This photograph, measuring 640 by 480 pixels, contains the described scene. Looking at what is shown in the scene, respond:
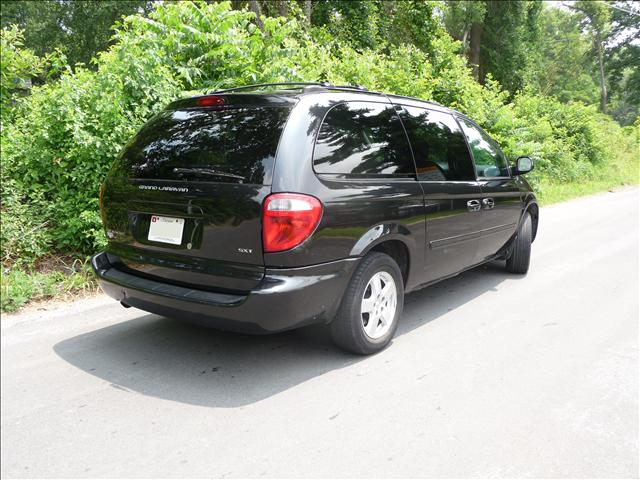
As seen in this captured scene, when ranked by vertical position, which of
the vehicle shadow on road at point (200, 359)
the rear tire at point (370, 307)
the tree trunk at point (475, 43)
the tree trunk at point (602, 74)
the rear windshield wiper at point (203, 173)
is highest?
the tree trunk at point (475, 43)

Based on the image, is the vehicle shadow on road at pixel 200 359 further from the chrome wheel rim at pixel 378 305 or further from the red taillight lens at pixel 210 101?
the red taillight lens at pixel 210 101

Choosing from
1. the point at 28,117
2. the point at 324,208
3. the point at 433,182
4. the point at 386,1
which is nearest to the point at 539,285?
the point at 433,182

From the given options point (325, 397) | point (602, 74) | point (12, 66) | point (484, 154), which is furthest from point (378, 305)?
point (12, 66)

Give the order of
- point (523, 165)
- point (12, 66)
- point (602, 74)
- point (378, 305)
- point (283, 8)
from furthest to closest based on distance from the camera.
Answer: point (283, 8) < point (12, 66) < point (523, 165) < point (378, 305) < point (602, 74)

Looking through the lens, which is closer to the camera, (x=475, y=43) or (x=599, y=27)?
(x=599, y=27)

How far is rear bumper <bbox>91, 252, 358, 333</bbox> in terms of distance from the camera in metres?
2.91

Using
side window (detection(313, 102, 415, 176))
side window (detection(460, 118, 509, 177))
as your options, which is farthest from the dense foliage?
side window (detection(313, 102, 415, 176))

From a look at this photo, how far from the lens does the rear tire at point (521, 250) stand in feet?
18.9

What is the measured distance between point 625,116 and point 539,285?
2.63 m

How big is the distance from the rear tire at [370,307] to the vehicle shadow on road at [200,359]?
17cm

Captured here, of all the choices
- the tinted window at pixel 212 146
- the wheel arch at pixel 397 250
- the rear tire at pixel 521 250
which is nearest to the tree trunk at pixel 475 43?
the rear tire at pixel 521 250

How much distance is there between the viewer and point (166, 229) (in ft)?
10.7

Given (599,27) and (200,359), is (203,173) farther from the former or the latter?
(599,27)

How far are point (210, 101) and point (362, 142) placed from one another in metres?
1.05
